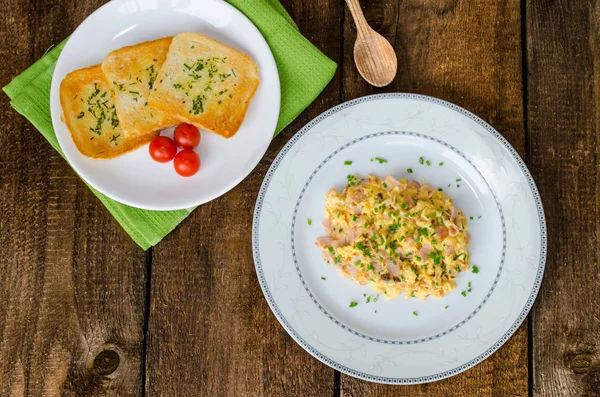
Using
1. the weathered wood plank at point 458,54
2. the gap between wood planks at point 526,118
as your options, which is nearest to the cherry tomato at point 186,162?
the weathered wood plank at point 458,54

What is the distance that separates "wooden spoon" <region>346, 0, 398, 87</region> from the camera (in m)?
2.86

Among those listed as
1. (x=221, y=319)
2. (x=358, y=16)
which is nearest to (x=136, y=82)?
(x=358, y=16)

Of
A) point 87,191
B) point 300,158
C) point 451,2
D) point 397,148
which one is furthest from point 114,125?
point 451,2

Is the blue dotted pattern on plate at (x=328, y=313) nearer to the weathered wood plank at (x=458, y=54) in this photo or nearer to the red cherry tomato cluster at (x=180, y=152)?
the weathered wood plank at (x=458, y=54)

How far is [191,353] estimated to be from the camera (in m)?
2.91

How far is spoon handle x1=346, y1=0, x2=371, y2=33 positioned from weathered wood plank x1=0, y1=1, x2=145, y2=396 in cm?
125

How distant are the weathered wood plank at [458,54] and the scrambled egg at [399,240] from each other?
509mm

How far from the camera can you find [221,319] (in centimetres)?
291

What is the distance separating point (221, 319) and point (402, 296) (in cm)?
89

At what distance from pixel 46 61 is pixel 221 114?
3.01ft

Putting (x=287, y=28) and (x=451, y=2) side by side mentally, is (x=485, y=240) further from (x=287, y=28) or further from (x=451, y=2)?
(x=287, y=28)

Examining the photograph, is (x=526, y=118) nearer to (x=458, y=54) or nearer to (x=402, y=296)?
(x=458, y=54)

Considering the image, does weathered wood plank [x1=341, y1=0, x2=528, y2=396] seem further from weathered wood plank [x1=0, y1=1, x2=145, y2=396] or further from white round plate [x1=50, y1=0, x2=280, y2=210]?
weathered wood plank [x1=0, y1=1, x2=145, y2=396]

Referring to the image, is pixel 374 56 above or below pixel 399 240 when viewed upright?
above
